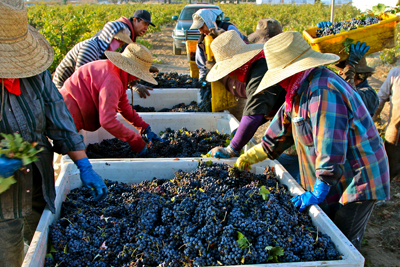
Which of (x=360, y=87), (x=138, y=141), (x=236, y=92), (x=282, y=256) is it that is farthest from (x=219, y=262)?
(x=360, y=87)

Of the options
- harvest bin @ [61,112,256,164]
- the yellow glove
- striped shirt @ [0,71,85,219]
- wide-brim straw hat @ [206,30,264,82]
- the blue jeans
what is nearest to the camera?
striped shirt @ [0,71,85,219]

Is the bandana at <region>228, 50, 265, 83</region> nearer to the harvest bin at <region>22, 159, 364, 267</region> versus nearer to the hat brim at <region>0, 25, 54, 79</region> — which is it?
the harvest bin at <region>22, 159, 364, 267</region>

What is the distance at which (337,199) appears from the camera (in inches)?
77.3

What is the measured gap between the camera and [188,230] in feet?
5.40

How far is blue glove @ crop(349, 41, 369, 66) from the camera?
2.69 m

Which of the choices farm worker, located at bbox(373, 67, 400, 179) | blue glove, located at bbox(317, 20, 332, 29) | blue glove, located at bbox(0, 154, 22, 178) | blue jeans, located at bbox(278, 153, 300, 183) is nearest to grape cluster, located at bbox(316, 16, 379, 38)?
blue glove, located at bbox(317, 20, 332, 29)

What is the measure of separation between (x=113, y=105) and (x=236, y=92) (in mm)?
1189

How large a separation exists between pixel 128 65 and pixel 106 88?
0.93 feet

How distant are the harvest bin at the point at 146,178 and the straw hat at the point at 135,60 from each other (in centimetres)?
75

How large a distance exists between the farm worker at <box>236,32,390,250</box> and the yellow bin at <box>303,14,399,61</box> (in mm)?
1053

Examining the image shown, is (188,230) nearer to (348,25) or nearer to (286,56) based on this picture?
(286,56)

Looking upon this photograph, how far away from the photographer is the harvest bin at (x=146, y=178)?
4.89 feet

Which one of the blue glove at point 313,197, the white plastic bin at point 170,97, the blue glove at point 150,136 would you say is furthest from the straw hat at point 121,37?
the blue glove at point 313,197

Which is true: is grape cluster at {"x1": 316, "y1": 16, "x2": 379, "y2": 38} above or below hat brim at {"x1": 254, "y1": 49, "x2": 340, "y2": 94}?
above
